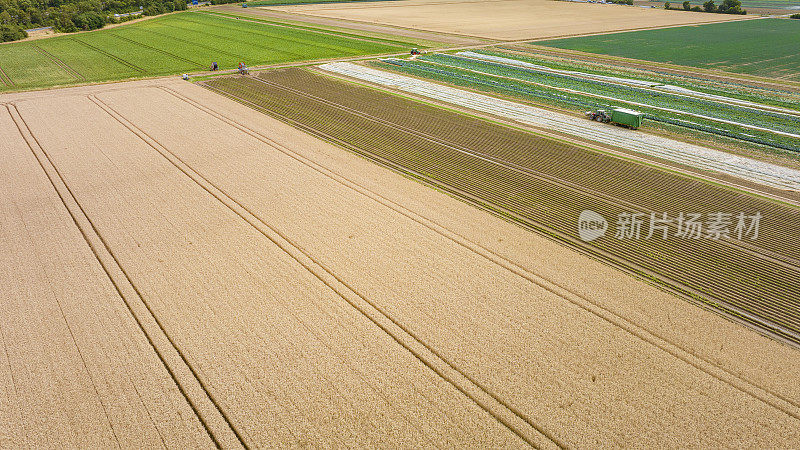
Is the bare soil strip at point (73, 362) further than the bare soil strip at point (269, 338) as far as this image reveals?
No

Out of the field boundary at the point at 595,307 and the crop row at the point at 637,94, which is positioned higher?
the crop row at the point at 637,94

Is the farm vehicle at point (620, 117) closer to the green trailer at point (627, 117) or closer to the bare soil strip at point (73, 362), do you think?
the green trailer at point (627, 117)

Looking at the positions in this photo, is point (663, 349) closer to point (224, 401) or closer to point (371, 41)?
point (224, 401)

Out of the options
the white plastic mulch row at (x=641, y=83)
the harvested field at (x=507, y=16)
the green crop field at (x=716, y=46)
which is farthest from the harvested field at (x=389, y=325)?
the harvested field at (x=507, y=16)

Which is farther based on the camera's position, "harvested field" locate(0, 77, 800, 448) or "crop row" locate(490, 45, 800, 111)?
"crop row" locate(490, 45, 800, 111)

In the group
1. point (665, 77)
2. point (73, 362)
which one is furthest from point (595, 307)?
point (665, 77)

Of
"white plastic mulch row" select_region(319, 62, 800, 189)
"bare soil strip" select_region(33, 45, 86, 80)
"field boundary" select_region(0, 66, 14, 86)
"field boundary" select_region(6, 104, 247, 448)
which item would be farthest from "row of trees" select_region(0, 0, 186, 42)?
"field boundary" select_region(6, 104, 247, 448)

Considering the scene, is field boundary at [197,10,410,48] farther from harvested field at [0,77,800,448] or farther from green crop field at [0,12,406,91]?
harvested field at [0,77,800,448]
